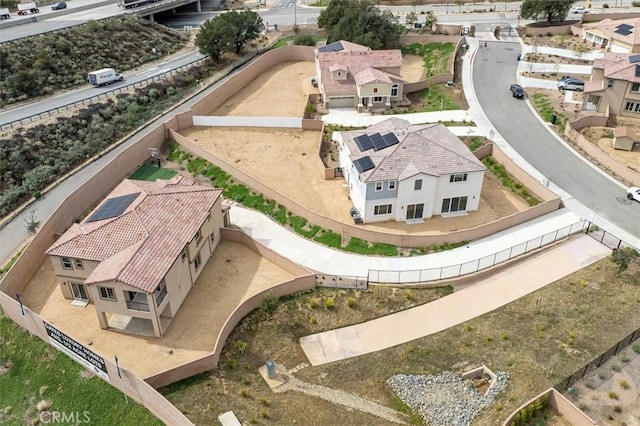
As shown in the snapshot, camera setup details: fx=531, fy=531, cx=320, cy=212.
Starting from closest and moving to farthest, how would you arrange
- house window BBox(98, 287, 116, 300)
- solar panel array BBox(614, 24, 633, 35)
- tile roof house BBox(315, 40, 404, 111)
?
house window BBox(98, 287, 116, 300)
tile roof house BBox(315, 40, 404, 111)
solar panel array BBox(614, 24, 633, 35)

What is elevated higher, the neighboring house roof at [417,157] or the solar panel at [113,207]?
the neighboring house roof at [417,157]

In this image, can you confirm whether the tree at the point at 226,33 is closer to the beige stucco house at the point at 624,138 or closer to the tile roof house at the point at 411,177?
the tile roof house at the point at 411,177

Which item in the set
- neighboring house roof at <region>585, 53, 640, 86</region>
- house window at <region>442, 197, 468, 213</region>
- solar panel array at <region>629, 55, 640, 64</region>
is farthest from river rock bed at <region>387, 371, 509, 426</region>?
solar panel array at <region>629, 55, 640, 64</region>

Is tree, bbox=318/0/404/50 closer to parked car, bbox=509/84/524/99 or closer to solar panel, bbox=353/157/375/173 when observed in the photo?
parked car, bbox=509/84/524/99

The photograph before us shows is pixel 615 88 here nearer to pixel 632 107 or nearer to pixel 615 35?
pixel 632 107

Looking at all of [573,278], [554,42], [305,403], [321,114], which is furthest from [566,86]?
[305,403]

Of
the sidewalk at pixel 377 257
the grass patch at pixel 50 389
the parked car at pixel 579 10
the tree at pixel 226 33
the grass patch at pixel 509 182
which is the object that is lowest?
the grass patch at pixel 50 389

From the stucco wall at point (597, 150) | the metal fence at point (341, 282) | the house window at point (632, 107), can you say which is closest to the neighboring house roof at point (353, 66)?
the stucco wall at point (597, 150)
